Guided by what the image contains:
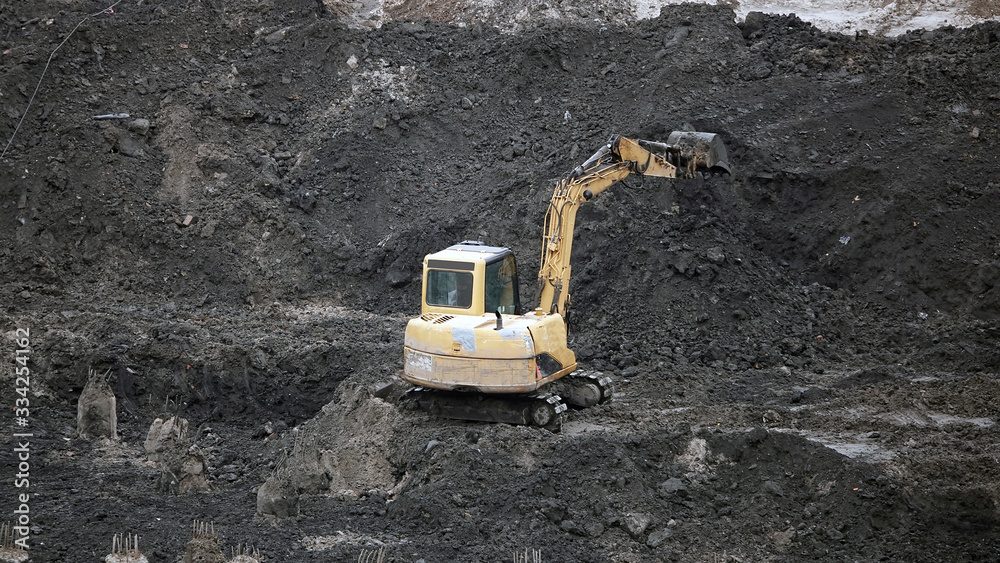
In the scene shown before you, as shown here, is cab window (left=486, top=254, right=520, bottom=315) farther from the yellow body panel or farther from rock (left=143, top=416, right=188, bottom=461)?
rock (left=143, top=416, right=188, bottom=461)

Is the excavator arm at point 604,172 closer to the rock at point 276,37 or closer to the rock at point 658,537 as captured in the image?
the rock at point 658,537

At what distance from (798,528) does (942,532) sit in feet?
4.07

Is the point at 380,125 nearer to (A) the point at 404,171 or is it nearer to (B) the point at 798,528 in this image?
(A) the point at 404,171

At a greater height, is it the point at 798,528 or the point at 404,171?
the point at 404,171

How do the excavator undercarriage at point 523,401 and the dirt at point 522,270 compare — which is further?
the excavator undercarriage at point 523,401

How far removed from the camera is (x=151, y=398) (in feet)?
Answer: 43.9

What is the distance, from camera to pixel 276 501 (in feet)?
30.3

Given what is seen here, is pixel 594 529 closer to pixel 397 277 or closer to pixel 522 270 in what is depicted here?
pixel 522 270

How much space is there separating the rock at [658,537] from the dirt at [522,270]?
Result: 14 centimetres

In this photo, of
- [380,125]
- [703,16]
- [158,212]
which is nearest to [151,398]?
[158,212]

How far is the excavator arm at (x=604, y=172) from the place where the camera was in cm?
1080

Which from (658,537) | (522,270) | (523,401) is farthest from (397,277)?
(658,537)

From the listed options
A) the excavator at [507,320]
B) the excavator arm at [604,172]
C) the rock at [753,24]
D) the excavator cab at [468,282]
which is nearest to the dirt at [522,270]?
the rock at [753,24]

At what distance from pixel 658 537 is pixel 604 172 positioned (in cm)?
434
